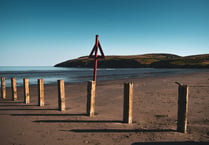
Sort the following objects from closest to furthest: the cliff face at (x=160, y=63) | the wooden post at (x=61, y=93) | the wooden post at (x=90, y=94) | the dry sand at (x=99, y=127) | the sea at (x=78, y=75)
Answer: the dry sand at (x=99, y=127) < the wooden post at (x=90, y=94) < the wooden post at (x=61, y=93) < the sea at (x=78, y=75) < the cliff face at (x=160, y=63)

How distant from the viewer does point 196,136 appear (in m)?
5.37

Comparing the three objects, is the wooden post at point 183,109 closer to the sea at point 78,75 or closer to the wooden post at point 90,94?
the wooden post at point 90,94

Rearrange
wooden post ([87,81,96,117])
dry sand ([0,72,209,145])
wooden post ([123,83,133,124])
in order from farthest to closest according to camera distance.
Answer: wooden post ([87,81,96,117]), wooden post ([123,83,133,124]), dry sand ([0,72,209,145])

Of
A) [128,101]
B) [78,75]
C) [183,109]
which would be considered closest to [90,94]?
[128,101]

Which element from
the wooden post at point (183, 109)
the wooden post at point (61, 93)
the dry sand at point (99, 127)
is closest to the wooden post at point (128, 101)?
the dry sand at point (99, 127)

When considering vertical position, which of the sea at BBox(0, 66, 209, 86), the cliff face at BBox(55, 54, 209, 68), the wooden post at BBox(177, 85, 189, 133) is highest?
the cliff face at BBox(55, 54, 209, 68)

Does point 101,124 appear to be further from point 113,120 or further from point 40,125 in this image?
point 40,125

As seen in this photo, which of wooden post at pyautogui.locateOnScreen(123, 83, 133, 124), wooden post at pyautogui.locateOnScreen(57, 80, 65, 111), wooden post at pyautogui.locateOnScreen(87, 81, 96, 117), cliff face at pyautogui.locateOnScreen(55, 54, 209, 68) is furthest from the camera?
cliff face at pyautogui.locateOnScreen(55, 54, 209, 68)

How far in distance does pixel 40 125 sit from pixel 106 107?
3948 millimetres

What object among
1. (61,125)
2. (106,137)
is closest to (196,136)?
(106,137)

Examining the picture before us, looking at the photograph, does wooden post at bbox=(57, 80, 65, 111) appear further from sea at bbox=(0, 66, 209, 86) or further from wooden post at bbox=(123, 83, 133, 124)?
sea at bbox=(0, 66, 209, 86)

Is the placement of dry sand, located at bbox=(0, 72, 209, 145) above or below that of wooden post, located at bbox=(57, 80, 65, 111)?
below

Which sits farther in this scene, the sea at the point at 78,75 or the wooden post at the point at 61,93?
the sea at the point at 78,75

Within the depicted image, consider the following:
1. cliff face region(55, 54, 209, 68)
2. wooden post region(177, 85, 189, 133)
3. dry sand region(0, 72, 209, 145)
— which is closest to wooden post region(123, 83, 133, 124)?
dry sand region(0, 72, 209, 145)
